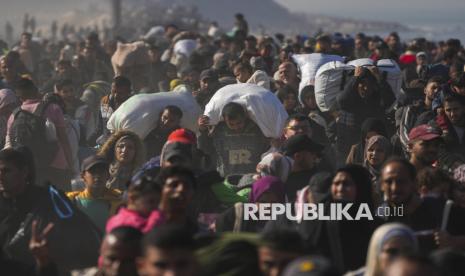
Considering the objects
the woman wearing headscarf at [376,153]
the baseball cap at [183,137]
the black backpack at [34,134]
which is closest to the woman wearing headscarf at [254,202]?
the baseball cap at [183,137]

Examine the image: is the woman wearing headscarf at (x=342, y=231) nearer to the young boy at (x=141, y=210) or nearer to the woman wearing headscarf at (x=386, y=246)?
the woman wearing headscarf at (x=386, y=246)

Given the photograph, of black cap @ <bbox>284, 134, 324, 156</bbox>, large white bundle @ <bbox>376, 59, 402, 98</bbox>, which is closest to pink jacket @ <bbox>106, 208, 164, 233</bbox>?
black cap @ <bbox>284, 134, 324, 156</bbox>

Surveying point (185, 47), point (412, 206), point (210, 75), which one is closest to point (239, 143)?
point (210, 75)

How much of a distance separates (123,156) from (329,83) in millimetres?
3419

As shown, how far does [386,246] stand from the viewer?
624 cm

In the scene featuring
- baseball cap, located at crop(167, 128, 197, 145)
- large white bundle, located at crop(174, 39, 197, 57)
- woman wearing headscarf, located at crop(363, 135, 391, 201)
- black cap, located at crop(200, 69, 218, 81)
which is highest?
baseball cap, located at crop(167, 128, 197, 145)

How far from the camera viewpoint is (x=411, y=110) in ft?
37.2

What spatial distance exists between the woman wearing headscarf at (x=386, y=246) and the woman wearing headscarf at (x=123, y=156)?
3.59 metres

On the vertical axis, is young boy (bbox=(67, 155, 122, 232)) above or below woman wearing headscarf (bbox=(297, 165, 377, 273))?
below

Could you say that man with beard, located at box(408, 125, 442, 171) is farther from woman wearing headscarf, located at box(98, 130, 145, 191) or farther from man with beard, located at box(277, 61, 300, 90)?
man with beard, located at box(277, 61, 300, 90)

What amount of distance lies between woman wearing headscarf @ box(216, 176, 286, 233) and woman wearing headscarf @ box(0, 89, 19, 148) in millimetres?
4306

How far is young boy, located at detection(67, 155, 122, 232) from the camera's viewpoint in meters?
8.73

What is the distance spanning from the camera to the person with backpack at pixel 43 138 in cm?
1066

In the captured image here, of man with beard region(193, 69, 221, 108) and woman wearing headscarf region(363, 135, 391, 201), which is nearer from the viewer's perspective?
woman wearing headscarf region(363, 135, 391, 201)
